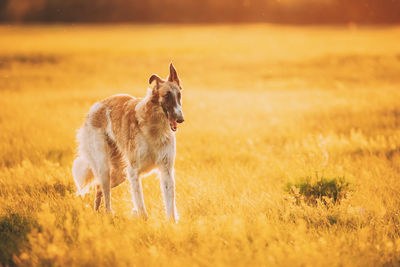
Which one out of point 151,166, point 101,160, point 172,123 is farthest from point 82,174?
point 172,123

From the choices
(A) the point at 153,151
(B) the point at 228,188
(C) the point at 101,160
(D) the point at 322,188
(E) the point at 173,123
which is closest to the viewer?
(E) the point at 173,123

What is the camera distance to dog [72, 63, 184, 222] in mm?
4969

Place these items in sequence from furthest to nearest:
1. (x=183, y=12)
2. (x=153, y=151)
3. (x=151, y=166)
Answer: (x=183, y=12), (x=151, y=166), (x=153, y=151)

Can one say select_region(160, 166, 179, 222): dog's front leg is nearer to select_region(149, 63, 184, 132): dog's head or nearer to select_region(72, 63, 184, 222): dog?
select_region(72, 63, 184, 222): dog

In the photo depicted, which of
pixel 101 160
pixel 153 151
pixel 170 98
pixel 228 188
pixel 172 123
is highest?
pixel 170 98

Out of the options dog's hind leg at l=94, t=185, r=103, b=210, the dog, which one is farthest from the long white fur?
dog's hind leg at l=94, t=185, r=103, b=210

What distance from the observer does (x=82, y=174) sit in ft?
19.7

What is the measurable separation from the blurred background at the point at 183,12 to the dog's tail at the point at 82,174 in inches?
2966

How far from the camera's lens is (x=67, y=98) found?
1753 centimetres

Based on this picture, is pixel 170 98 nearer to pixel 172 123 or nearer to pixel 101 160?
pixel 172 123

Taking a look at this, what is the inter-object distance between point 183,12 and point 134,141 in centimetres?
9289

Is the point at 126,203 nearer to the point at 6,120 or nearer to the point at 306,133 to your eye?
the point at 306,133

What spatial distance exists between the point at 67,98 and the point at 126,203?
12.7 m

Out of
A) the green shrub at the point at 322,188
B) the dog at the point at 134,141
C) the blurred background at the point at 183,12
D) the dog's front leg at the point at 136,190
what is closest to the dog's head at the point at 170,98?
the dog at the point at 134,141
